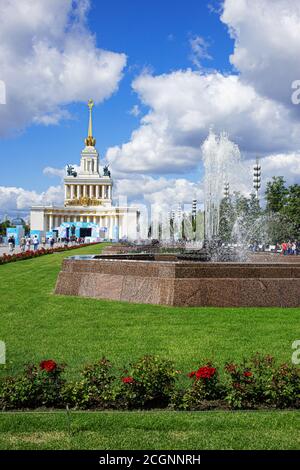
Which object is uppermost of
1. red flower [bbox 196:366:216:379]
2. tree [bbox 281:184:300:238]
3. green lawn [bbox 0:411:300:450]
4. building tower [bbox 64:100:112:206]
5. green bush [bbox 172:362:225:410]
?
building tower [bbox 64:100:112:206]

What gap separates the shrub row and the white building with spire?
278 ft

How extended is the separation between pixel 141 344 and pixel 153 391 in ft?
8.32

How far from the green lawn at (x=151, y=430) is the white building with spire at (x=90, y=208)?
3355 inches

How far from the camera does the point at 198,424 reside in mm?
5016

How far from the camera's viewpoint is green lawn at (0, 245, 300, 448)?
471 cm

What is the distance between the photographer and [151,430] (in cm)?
487

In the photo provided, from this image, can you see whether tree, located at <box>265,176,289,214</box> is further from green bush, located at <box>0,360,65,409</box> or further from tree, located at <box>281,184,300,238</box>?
green bush, located at <box>0,360,65,409</box>

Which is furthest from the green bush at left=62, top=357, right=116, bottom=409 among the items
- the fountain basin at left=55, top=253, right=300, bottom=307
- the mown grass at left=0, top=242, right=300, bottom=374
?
the fountain basin at left=55, top=253, right=300, bottom=307

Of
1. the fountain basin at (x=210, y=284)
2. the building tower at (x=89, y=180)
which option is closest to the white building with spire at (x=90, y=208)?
the building tower at (x=89, y=180)

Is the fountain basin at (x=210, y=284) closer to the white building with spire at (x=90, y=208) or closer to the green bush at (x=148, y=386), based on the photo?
the green bush at (x=148, y=386)

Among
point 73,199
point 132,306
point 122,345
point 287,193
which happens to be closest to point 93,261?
point 132,306

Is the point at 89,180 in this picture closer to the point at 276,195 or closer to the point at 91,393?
the point at 276,195

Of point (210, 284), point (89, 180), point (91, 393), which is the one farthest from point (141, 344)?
point (89, 180)
